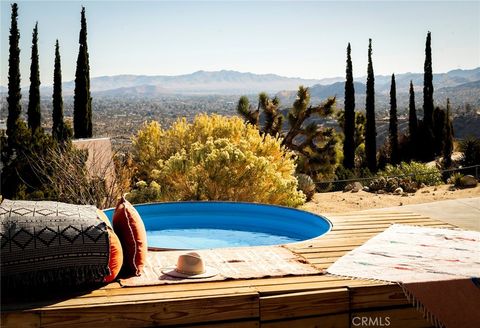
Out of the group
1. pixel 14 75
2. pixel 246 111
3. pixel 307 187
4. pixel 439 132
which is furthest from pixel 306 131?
pixel 14 75

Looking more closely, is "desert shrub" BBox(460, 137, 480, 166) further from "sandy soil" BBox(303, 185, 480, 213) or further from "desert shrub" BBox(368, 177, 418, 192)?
"sandy soil" BBox(303, 185, 480, 213)

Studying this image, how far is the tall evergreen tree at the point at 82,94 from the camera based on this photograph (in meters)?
20.8

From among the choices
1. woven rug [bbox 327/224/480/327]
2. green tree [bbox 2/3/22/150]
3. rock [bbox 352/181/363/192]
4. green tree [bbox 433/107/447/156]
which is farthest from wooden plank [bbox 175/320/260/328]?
green tree [bbox 433/107/447/156]

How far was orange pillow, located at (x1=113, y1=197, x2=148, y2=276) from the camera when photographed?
3.69 metres

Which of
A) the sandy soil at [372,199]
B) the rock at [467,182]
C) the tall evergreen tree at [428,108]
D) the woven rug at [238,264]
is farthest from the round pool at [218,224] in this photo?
the tall evergreen tree at [428,108]

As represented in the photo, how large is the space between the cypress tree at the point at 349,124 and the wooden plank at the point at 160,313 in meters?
19.6

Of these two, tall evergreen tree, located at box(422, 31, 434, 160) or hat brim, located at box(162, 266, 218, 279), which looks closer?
hat brim, located at box(162, 266, 218, 279)

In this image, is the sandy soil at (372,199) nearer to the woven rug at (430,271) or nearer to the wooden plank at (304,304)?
the woven rug at (430,271)

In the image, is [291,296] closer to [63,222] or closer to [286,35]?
[63,222]

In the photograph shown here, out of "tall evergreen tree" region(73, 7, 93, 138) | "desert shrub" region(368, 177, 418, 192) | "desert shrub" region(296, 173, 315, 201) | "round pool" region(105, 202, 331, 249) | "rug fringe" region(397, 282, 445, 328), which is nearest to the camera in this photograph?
"rug fringe" region(397, 282, 445, 328)

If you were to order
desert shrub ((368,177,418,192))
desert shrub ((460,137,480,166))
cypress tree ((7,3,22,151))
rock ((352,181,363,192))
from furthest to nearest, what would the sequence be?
cypress tree ((7,3,22,151)) → desert shrub ((460,137,480,166)) → rock ((352,181,363,192)) → desert shrub ((368,177,418,192))

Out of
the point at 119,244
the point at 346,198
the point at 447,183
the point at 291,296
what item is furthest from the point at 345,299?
the point at 447,183

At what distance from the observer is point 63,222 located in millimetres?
3352

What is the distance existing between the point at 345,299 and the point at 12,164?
12781mm
